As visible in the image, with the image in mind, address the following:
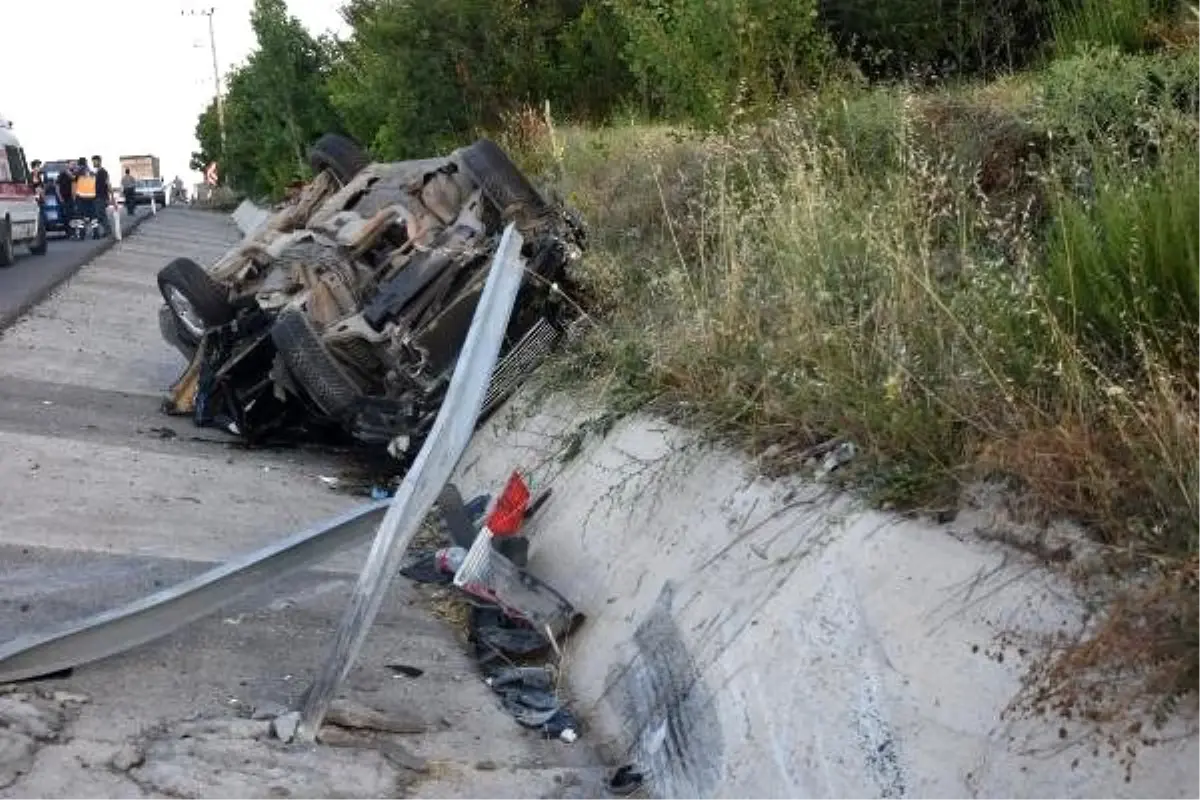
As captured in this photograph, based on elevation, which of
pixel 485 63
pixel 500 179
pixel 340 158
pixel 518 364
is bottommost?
pixel 518 364

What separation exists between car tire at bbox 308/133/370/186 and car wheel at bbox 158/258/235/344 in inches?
58.0

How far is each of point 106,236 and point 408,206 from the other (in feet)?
98.8

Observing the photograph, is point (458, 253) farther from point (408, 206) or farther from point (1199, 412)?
point (1199, 412)

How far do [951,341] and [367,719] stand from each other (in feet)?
7.56

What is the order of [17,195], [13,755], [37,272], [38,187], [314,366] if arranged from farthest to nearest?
1. [38,187]
2. [17,195]
3. [37,272]
4. [314,366]
5. [13,755]

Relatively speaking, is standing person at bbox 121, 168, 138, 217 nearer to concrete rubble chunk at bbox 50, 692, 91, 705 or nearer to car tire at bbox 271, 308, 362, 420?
car tire at bbox 271, 308, 362, 420

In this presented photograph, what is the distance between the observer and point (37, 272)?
2464 cm

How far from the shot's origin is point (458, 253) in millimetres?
9430

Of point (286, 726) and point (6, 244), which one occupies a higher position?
point (6, 244)

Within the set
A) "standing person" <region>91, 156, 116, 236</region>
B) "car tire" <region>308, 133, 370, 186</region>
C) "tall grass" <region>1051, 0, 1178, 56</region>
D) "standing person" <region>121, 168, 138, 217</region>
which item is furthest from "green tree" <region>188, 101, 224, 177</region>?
"tall grass" <region>1051, 0, 1178, 56</region>

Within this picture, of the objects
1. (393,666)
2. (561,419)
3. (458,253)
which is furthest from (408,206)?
(393,666)

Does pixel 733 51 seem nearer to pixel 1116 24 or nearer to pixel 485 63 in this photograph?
pixel 1116 24

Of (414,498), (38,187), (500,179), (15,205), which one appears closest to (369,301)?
(500,179)

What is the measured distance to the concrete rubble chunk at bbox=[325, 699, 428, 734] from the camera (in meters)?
5.04
